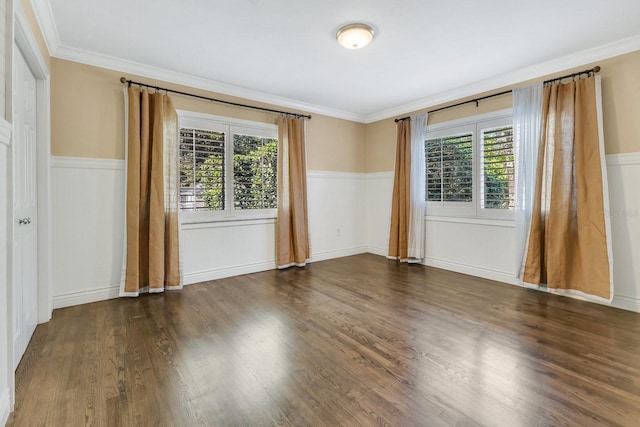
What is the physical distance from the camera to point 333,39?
280cm

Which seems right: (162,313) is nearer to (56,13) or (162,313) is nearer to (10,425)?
(10,425)

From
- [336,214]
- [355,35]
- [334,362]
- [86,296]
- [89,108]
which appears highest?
[355,35]

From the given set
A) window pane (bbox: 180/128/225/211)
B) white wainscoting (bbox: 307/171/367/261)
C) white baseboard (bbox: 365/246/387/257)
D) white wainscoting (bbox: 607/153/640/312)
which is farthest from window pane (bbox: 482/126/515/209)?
window pane (bbox: 180/128/225/211)

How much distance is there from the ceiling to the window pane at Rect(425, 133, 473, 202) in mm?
739

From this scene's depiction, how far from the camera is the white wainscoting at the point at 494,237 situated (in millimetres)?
2906

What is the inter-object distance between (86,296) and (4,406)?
6.28 feet

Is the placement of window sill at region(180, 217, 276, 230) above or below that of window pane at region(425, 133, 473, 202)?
below

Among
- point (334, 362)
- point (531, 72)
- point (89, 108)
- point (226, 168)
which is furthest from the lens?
point (226, 168)

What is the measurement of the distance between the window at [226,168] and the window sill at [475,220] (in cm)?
246

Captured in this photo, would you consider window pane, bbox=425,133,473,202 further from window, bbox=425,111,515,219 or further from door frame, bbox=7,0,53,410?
door frame, bbox=7,0,53,410

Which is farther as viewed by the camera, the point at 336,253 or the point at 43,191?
the point at 336,253

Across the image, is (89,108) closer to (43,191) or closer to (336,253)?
(43,191)

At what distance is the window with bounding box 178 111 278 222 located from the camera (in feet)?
12.3

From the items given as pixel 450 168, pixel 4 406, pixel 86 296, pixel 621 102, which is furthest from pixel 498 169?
pixel 86 296
